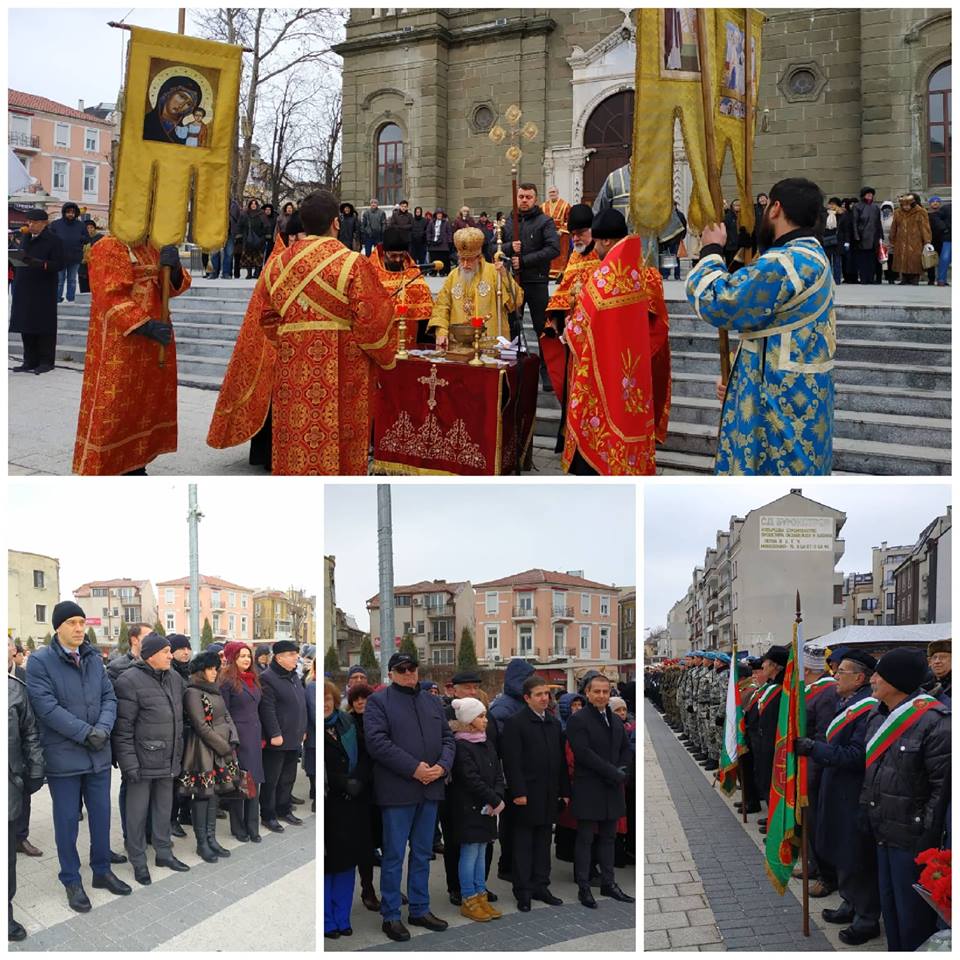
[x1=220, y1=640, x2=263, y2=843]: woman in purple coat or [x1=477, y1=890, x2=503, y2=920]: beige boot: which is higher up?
[x1=220, y1=640, x2=263, y2=843]: woman in purple coat

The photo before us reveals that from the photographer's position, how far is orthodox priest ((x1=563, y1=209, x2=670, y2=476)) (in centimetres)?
607

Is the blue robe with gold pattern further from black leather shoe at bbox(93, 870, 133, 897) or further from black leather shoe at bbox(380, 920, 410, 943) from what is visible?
black leather shoe at bbox(93, 870, 133, 897)

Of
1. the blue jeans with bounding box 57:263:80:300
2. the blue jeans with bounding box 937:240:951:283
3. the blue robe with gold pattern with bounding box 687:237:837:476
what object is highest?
the blue jeans with bounding box 937:240:951:283

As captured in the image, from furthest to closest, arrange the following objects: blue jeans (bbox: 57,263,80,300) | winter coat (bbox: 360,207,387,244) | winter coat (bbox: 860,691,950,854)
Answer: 1. winter coat (bbox: 360,207,387,244)
2. blue jeans (bbox: 57,263,80,300)
3. winter coat (bbox: 860,691,950,854)

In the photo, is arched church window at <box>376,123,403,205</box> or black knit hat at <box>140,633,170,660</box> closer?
black knit hat at <box>140,633,170,660</box>

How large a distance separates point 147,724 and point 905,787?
3586 mm

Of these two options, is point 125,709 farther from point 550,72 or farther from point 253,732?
point 550,72

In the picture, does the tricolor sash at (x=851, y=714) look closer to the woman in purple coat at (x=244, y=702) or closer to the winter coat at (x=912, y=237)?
the woman in purple coat at (x=244, y=702)

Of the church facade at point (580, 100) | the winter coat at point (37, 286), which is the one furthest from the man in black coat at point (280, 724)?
the church facade at point (580, 100)

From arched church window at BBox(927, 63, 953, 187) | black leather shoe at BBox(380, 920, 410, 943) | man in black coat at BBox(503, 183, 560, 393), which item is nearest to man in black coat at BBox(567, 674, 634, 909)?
black leather shoe at BBox(380, 920, 410, 943)

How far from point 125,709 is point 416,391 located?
278cm

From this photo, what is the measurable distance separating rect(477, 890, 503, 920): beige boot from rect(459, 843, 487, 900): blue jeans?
24mm

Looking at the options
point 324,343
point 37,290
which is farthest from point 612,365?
point 37,290

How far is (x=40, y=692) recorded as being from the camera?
4.82 meters
